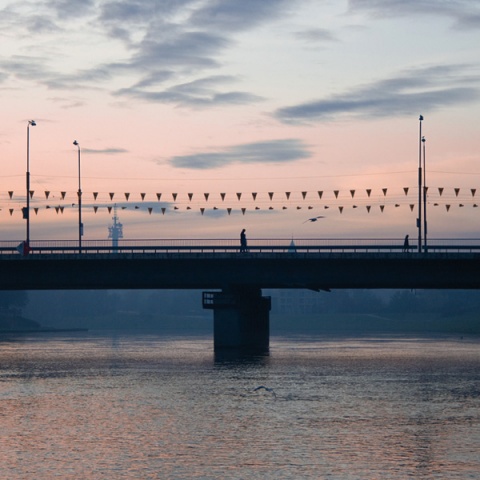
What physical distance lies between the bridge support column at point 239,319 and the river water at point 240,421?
79.0 feet

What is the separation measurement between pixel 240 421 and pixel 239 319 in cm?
7138

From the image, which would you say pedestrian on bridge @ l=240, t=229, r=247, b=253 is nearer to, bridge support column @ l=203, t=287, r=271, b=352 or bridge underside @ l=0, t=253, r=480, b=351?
bridge underside @ l=0, t=253, r=480, b=351

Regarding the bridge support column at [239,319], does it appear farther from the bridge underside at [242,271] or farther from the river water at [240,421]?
the river water at [240,421]

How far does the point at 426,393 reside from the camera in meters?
73.4

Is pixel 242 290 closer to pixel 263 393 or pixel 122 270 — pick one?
pixel 122 270

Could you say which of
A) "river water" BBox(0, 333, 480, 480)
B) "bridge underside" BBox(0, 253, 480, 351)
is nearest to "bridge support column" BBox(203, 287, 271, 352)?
"bridge underside" BBox(0, 253, 480, 351)

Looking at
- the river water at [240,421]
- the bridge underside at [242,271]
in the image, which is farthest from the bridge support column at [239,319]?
the river water at [240,421]

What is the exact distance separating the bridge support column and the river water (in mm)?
24070

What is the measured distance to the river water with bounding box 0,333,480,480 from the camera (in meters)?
44.0

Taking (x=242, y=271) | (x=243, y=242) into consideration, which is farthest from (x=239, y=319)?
(x=243, y=242)

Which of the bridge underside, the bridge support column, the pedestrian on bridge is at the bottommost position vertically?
the bridge support column

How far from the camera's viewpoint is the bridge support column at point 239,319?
128m

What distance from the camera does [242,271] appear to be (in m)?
122

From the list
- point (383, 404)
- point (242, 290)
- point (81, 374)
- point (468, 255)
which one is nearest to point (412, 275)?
point (468, 255)
